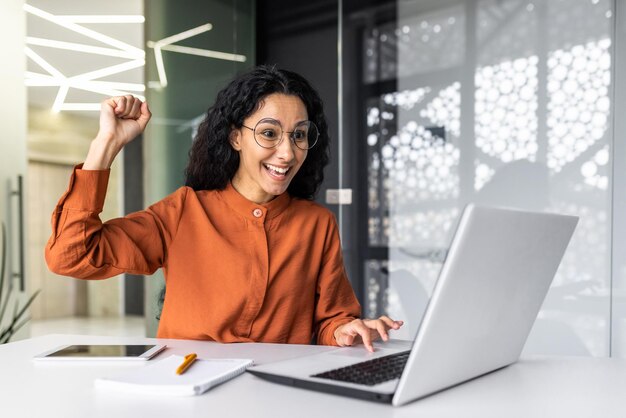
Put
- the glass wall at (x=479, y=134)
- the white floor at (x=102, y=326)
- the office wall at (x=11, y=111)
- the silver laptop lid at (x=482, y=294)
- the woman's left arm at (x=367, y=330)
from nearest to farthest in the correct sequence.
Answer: the silver laptop lid at (x=482, y=294), the woman's left arm at (x=367, y=330), the glass wall at (x=479, y=134), the office wall at (x=11, y=111), the white floor at (x=102, y=326)

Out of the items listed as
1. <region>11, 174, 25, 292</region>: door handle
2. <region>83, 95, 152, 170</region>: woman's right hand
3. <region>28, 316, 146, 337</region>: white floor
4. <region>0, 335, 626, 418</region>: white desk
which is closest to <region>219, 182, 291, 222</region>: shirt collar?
<region>83, 95, 152, 170</region>: woman's right hand

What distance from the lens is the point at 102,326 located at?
5.10 metres

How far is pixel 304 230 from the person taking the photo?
5.97 ft

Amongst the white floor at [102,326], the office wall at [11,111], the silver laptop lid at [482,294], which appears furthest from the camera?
the white floor at [102,326]

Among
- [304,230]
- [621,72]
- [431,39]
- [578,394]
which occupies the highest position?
[431,39]

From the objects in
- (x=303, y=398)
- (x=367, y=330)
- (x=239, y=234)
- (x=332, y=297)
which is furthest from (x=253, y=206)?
(x=303, y=398)

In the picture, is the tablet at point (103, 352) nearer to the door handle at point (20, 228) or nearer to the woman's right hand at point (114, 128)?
the woman's right hand at point (114, 128)

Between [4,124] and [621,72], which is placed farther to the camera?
[4,124]

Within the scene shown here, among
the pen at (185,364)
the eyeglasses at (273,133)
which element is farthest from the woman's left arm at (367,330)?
the eyeglasses at (273,133)

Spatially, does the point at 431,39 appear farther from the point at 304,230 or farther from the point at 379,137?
the point at 304,230

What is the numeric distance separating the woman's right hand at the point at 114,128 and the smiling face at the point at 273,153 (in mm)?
294

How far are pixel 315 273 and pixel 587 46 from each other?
6.70 ft

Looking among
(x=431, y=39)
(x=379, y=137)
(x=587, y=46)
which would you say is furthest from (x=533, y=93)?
(x=379, y=137)

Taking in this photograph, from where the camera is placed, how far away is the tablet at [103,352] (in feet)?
4.15
